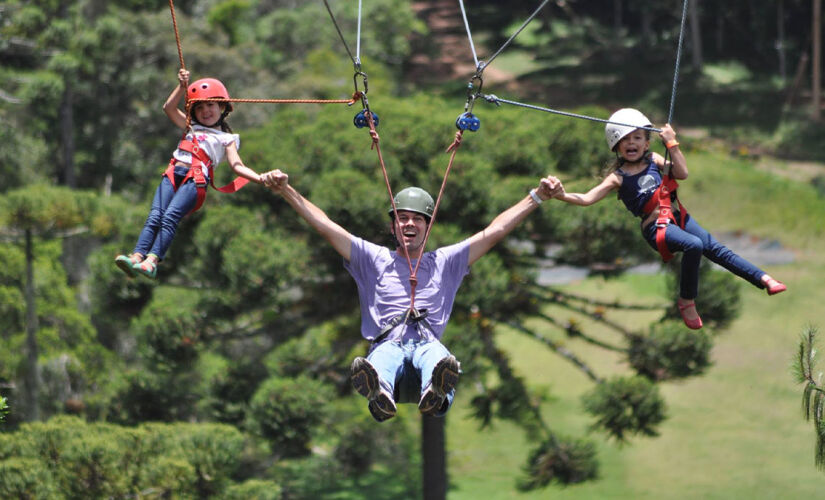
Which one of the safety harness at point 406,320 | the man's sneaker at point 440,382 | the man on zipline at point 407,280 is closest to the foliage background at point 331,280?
the man on zipline at point 407,280

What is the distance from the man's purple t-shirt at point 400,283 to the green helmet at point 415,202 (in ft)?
1.00

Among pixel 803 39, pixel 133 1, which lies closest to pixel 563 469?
pixel 133 1

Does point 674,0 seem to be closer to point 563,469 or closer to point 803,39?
point 803,39

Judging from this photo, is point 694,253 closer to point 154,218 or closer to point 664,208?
point 664,208

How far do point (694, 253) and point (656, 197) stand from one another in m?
0.51

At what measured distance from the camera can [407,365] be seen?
807cm

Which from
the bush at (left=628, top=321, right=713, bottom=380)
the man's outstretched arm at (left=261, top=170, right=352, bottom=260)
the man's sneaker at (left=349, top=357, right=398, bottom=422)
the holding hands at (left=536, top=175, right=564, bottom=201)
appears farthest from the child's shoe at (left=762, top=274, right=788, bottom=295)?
the bush at (left=628, top=321, right=713, bottom=380)

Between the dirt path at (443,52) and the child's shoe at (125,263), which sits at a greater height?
the dirt path at (443,52)

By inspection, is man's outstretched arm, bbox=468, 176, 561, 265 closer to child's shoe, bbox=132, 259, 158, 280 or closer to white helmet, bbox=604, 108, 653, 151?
white helmet, bbox=604, 108, 653, 151

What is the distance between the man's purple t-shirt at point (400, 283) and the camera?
27.1 feet

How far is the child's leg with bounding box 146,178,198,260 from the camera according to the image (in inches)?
344

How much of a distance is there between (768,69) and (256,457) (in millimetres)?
31070

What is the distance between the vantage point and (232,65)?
125ft

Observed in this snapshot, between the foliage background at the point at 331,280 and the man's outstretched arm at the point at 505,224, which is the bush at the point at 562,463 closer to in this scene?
the foliage background at the point at 331,280
